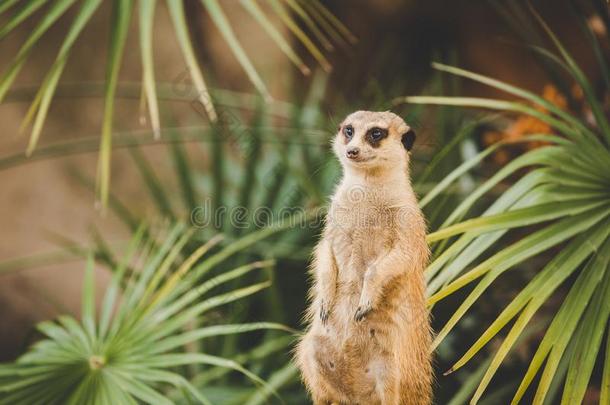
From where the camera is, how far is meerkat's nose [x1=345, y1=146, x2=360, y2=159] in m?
0.79

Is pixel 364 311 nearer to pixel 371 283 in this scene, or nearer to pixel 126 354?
pixel 371 283

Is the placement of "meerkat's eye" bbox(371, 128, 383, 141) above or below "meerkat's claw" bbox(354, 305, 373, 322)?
above

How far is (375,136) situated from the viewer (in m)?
0.79

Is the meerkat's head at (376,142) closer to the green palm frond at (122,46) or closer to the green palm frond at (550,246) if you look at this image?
the green palm frond at (550,246)

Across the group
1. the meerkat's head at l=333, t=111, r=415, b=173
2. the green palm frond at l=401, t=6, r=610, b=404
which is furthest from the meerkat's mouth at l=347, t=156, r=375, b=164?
the green palm frond at l=401, t=6, r=610, b=404

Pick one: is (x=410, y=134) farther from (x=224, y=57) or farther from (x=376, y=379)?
(x=224, y=57)

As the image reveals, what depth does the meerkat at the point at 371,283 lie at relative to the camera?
72 cm

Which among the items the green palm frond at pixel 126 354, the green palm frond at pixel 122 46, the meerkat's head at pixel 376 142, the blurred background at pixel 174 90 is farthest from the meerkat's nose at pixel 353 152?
the blurred background at pixel 174 90

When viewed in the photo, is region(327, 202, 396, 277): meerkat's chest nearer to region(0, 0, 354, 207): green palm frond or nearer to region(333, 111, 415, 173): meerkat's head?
region(333, 111, 415, 173): meerkat's head

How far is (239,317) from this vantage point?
158 centimetres

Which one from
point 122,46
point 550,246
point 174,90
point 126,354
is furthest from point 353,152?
point 174,90

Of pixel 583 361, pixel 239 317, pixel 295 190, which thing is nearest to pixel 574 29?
pixel 295 190

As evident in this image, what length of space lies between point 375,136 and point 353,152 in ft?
0.10

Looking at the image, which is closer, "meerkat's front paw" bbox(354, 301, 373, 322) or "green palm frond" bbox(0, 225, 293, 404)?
"meerkat's front paw" bbox(354, 301, 373, 322)
